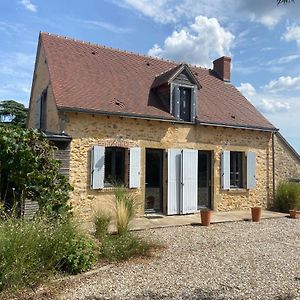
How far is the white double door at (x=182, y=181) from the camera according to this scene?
1192 cm

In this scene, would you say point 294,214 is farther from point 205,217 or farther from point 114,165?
point 114,165

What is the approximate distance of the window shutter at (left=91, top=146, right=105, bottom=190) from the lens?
10539mm

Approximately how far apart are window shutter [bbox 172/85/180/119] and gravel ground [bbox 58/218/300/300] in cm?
478

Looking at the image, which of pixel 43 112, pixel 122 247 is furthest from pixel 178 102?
pixel 122 247

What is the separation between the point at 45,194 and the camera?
7738mm

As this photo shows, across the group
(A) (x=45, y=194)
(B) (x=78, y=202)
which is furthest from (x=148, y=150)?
(A) (x=45, y=194)

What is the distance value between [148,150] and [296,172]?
7285 millimetres

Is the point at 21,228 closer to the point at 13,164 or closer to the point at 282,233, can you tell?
the point at 13,164

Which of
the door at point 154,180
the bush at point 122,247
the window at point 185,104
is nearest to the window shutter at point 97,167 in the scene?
the door at point 154,180

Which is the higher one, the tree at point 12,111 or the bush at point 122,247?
the tree at point 12,111

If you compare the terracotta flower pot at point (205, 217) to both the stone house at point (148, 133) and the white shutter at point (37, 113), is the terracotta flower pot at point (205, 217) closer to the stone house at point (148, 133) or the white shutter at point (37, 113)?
the stone house at point (148, 133)

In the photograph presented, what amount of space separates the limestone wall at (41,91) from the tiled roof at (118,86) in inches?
21.5

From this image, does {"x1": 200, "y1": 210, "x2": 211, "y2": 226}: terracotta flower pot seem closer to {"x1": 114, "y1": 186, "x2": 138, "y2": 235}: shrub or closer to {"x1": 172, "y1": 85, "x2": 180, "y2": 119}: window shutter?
{"x1": 114, "y1": 186, "x2": 138, "y2": 235}: shrub


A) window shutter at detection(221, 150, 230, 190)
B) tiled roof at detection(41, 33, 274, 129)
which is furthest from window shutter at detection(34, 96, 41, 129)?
window shutter at detection(221, 150, 230, 190)
